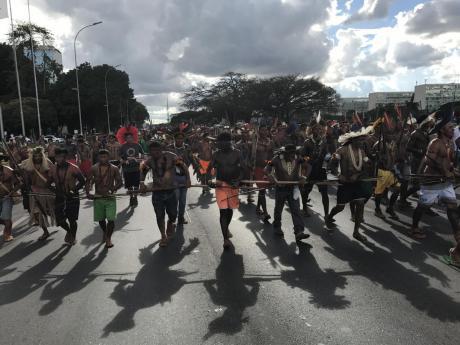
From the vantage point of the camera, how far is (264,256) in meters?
6.32

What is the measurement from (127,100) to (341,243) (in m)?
79.5

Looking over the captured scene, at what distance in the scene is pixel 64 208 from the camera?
293 inches

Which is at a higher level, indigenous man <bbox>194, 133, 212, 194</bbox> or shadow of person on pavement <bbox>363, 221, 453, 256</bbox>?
indigenous man <bbox>194, 133, 212, 194</bbox>

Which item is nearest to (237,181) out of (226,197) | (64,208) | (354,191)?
(226,197)

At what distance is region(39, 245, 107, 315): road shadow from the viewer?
16.2 ft

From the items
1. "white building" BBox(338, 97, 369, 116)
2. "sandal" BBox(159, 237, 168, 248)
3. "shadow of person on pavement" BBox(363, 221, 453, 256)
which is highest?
"white building" BBox(338, 97, 369, 116)

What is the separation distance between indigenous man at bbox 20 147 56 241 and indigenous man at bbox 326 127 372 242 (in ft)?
17.1

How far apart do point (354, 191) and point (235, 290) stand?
3.05m

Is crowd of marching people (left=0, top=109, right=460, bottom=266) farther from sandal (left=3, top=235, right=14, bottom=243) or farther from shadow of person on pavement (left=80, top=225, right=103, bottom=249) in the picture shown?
shadow of person on pavement (left=80, top=225, right=103, bottom=249)

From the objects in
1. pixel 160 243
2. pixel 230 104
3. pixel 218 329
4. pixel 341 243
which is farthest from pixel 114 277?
pixel 230 104

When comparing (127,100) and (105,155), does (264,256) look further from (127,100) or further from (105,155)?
(127,100)

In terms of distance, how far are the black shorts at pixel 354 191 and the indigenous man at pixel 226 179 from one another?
1.77m

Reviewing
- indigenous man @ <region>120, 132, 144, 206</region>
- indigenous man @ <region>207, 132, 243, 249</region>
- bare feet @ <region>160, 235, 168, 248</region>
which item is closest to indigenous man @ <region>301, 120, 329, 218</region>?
indigenous man @ <region>207, 132, 243, 249</region>

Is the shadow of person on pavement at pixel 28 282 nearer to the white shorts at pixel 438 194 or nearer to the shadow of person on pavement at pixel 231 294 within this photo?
the shadow of person on pavement at pixel 231 294
